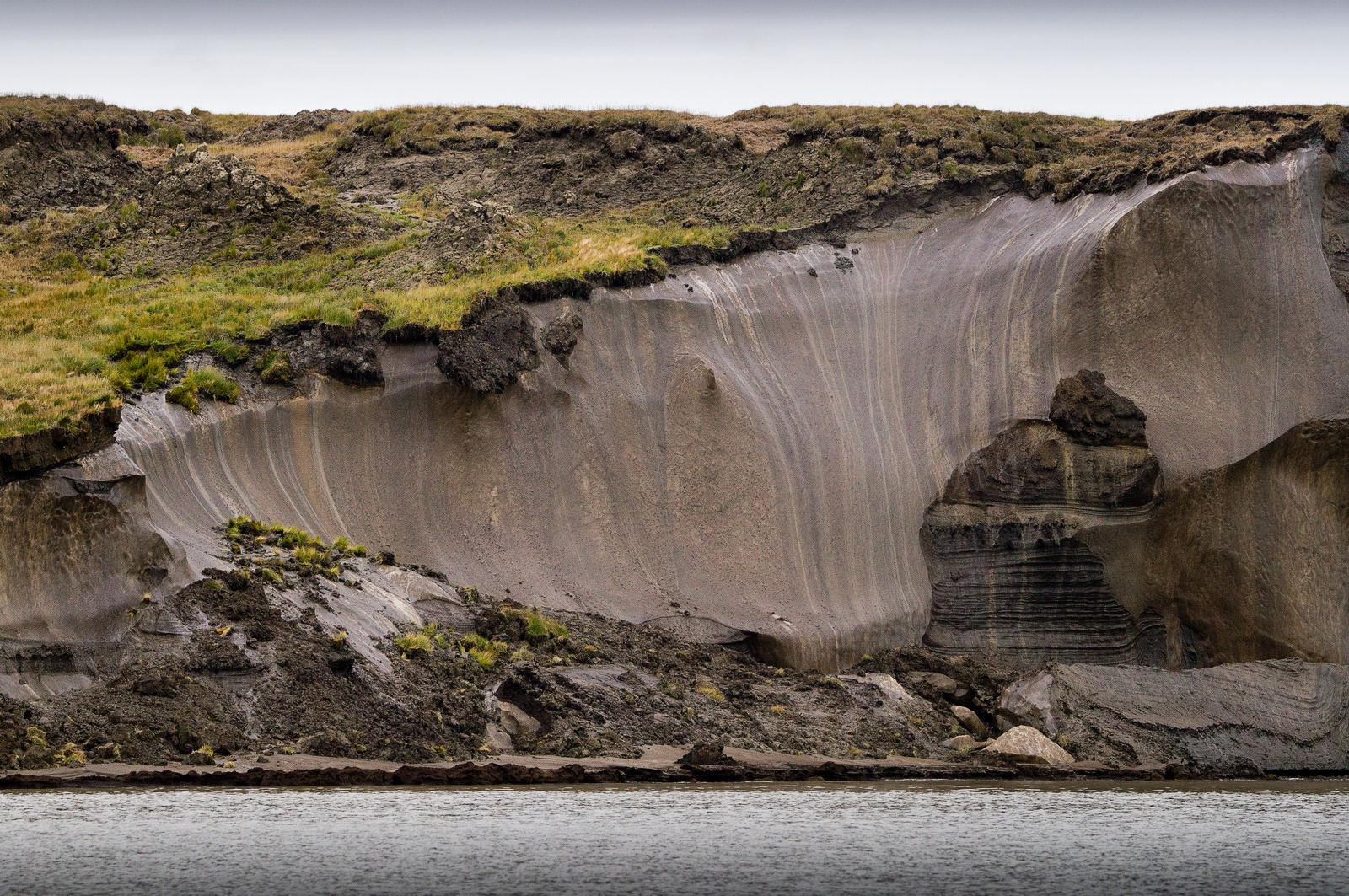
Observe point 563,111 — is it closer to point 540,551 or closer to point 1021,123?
point 1021,123

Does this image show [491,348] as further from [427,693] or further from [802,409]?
[427,693]

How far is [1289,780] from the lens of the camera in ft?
96.4

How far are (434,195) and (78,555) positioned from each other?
87.4 ft

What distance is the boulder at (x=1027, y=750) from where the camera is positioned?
28859 mm

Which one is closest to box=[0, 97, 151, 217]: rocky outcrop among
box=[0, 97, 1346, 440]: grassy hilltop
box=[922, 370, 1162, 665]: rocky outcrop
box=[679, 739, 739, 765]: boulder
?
box=[0, 97, 1346, 440]: grassy hilltop

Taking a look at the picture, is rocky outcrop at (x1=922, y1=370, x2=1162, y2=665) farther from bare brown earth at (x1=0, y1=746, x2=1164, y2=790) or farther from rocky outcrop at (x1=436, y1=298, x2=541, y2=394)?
rocky outcrop at (x1=436, y1=298, x2=541, y2=394)

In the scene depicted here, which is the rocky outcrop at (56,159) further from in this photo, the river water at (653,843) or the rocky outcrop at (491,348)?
the river water at (653,843)

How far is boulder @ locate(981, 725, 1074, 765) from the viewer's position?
94.7 ft

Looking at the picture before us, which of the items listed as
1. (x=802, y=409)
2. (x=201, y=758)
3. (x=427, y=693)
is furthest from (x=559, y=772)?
(x=802, y=409)

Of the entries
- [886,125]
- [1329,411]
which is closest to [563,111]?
[886,125]

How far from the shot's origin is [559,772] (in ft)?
82.0

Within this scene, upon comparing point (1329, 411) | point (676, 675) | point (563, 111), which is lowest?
point (676, 675)

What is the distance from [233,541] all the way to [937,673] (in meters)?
15.2

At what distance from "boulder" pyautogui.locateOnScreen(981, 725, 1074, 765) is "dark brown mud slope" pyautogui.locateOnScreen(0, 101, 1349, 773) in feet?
0.45
